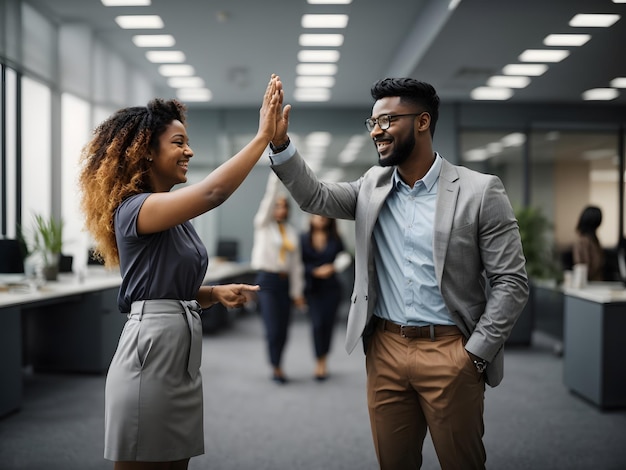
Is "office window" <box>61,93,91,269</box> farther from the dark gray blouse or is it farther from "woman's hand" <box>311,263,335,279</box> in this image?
the dark gray blouse

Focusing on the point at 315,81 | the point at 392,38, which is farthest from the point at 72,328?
the point at 315,81

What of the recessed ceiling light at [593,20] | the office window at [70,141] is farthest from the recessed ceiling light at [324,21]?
the office window at [70,141]

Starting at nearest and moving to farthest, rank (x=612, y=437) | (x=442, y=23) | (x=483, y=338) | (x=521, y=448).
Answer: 1. (x=483, y=338)
2. (x=521, y=448)
3. (x=612, y=437)
4. (x=442, y=23)

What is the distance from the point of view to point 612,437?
3.52m

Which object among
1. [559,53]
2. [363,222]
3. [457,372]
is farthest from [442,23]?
[457,372]

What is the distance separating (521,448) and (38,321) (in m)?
4.24

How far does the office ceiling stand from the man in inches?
137

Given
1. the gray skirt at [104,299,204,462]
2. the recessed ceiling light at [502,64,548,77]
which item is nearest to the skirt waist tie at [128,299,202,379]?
the gray skirt at [104,299,204,462]

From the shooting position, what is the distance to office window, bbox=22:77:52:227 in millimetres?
5906

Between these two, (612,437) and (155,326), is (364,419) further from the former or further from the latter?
(155,326)

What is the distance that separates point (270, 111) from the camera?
1.65 meters

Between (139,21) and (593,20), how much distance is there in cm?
456

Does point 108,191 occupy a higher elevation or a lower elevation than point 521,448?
higher

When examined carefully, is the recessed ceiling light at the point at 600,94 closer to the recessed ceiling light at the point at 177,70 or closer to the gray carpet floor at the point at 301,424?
the gray carpet floor at the point at 301,424
